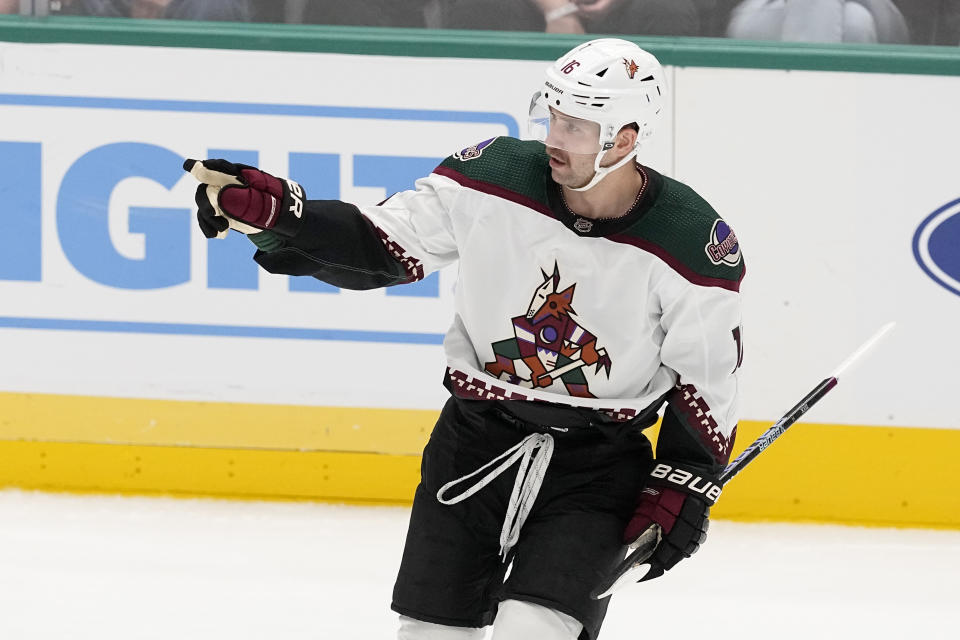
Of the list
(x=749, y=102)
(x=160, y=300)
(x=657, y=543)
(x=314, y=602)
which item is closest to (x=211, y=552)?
(x=314, y=602)

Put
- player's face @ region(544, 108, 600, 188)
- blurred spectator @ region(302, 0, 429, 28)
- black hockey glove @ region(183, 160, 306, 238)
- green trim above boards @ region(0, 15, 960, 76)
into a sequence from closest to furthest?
black hockey glove @ region(183, 160, 306, 238)
player's face @ region(544, 108, 600, 188)
green trim above boards @ region(0, 15, 960, 76)
blurred spectator @ region(302, 0, 429, 28)

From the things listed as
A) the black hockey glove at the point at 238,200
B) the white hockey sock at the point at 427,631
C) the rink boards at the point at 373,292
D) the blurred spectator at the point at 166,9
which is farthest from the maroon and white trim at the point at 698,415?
the blurred spectator at the point at 166,9

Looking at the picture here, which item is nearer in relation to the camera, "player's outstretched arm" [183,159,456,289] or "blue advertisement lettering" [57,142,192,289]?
"player's outstretched arm" [183,159,456,289]

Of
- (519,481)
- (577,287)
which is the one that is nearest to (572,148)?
(577,287)

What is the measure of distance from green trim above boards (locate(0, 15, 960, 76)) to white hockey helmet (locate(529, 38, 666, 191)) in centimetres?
151

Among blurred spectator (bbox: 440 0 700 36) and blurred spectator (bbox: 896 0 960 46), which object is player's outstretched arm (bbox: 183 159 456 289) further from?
blurred spectator (bbox: 896 0 960 46)

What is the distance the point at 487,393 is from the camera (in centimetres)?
211

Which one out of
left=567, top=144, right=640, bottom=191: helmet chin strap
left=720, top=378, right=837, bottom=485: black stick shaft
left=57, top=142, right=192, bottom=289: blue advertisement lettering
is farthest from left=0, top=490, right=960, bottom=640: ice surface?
left=567, top=144, right=640, bottom=191: helmet chin strap

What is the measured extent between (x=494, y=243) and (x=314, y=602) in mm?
1366

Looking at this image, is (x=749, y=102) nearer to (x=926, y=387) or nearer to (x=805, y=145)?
(x=805, y=145)

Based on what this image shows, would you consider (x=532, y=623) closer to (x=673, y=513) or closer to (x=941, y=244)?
(x=673, y=513)

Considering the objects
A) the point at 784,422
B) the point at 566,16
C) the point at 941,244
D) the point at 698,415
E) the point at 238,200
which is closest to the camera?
the point at 238,200

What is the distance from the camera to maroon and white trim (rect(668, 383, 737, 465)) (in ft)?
6.84

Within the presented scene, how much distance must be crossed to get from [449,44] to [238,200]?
69.1 inches
